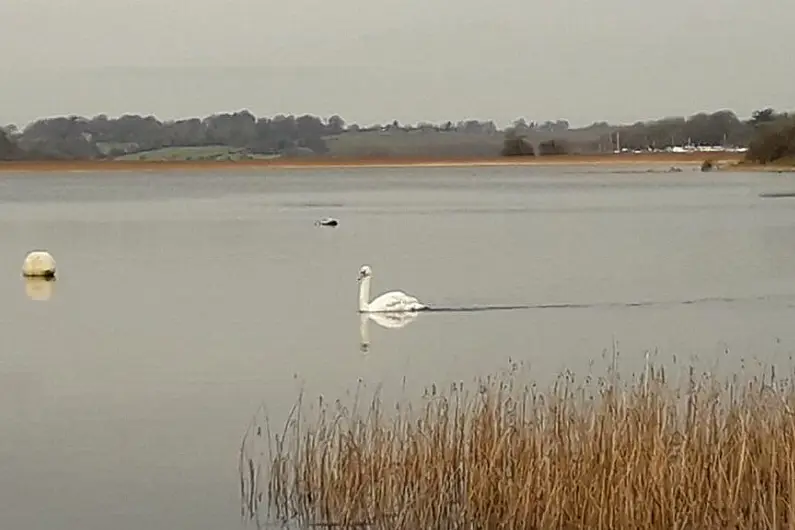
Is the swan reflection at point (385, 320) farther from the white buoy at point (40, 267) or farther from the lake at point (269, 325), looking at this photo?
the white buoy at point (40, 267)

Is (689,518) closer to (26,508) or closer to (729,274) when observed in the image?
(26,508)

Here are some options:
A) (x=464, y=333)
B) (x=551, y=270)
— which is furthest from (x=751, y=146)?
(x=464, y=333)

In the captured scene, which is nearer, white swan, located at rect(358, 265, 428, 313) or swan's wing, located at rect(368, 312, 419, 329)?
swan's wing, located at rect(368, 312, 419, 329)

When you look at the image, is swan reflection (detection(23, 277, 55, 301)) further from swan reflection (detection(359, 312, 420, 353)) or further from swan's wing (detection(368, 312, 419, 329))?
swan's wing (detection(368, 312, 419, 329))

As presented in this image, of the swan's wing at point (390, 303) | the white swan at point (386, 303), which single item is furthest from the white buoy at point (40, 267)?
the swan's wing at point (390, 303)

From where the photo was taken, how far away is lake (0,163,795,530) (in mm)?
12047

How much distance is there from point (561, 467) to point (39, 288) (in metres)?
19.8

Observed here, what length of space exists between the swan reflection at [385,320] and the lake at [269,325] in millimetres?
135

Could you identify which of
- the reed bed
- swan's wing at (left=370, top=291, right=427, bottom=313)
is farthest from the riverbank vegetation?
the reed bed

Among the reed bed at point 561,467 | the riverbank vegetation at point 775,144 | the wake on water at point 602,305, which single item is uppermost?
the reed bed at point 561,467

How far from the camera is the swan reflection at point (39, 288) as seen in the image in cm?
2586

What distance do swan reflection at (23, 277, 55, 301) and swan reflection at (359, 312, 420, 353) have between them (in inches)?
267

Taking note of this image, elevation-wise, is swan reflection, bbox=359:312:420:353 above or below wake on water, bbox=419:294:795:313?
above

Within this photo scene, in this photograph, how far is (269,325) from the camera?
20828mm
